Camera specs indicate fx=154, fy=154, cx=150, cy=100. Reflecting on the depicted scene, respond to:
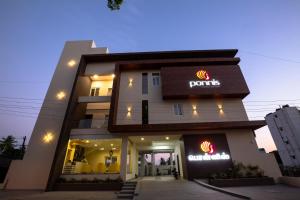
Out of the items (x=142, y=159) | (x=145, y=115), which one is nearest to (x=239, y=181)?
(x=145, y=115)

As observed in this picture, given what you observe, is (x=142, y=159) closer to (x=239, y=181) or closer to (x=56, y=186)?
(x=56, y=186)

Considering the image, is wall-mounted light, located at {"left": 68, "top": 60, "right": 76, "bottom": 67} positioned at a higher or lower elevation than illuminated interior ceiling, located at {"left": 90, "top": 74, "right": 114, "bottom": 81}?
higher

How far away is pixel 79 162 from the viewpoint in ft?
59.6

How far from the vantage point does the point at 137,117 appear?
1669cm

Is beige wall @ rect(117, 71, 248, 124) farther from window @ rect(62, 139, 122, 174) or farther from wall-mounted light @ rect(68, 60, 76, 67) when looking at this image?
wall-mounted light @ rect(68, 60, 76, 67)

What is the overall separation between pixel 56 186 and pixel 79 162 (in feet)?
17.3

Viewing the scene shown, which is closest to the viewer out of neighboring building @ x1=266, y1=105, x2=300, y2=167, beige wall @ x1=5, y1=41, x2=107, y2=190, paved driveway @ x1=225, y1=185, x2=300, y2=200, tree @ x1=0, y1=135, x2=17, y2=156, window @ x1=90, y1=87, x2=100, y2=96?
paved driveway @ x1=225, y1=185, x2=300, y2=200

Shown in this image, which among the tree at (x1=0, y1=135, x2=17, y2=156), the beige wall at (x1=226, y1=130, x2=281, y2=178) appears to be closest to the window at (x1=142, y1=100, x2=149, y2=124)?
the beige wall at (x1=226, y1=130, x2=281, y2=178)

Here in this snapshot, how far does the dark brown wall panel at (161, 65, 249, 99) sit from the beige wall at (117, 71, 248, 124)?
0.83m

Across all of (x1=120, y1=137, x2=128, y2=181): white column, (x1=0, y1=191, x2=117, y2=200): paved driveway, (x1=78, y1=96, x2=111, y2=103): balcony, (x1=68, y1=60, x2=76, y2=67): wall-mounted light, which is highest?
(x1=68, y1=60, x2=76, y2=67): wall-mounted light

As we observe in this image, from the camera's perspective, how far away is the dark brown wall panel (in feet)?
55.8

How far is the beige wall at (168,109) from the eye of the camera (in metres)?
16.5

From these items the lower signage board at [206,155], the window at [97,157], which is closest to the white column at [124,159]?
the window at [97,157]

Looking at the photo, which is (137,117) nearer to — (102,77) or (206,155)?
(206,155)
